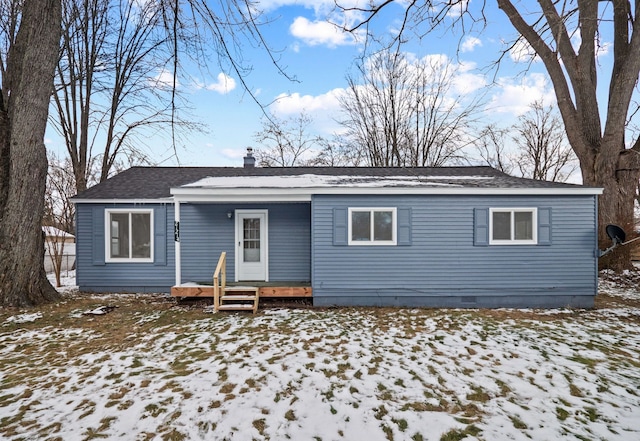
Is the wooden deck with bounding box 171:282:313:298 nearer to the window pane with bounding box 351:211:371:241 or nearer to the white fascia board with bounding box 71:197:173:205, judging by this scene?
the window pane with bounding box 351:211:371:241

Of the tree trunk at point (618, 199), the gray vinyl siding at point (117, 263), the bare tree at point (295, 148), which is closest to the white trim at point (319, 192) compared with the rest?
the gray vinyl siding at point (117, 263)

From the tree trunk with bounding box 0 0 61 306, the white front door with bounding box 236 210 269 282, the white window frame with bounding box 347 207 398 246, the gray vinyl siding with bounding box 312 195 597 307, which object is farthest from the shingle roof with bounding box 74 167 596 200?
the white front door with bounding box 236 210 269 282

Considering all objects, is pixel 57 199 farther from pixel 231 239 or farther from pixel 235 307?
pixel 235 307

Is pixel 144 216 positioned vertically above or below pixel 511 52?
below

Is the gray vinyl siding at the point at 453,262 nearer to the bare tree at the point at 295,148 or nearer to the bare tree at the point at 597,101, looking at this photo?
the bare tree at the point at 597,101

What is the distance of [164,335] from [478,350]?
4827 millimetres

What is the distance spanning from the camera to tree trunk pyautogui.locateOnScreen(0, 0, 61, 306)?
236 inches

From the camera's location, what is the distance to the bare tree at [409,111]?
717 inches

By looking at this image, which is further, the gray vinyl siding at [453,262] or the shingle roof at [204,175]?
the shingle roof at [204,175]

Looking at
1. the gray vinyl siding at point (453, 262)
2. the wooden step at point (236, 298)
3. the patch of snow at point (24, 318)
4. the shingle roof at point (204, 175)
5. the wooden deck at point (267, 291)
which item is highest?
the shingle roof at point (204, 175)

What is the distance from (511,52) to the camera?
28.0ft

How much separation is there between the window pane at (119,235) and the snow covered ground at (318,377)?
8.12 feet

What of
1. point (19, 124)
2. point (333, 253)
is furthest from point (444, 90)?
point (19, 124)

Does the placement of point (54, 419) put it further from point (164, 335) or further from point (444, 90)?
point (444, 90)
